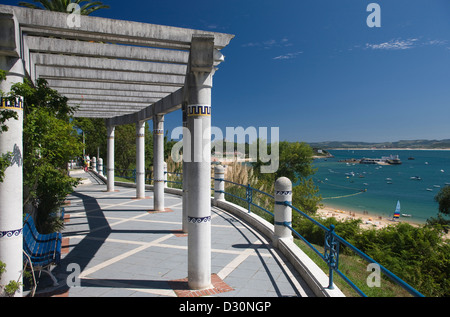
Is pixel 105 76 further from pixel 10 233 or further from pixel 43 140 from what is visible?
pixel 10 233

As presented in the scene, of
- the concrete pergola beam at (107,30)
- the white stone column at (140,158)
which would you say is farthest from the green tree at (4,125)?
the white stone column at (140,158)

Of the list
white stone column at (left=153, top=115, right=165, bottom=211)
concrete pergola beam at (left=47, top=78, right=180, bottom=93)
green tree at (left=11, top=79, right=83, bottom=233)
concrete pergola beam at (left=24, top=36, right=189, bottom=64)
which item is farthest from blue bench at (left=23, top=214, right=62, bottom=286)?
white stone column at (left=153, top=115, right=165, bottom=211)

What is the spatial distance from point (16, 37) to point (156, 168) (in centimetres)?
655

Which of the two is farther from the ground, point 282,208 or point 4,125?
point 4,125

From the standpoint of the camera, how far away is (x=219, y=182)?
10.6 metres

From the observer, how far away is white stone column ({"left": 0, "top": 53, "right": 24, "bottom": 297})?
11.9 ft

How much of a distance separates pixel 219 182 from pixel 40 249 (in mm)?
6432

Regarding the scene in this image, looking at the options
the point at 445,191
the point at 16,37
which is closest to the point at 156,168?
the point at 16,37

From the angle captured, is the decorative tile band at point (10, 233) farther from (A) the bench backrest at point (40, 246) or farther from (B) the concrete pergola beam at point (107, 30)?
(B) the concrete pergola beam at point (107, 30)

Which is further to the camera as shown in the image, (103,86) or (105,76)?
(103,86)

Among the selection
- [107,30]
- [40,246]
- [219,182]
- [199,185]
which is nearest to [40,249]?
[40,246]

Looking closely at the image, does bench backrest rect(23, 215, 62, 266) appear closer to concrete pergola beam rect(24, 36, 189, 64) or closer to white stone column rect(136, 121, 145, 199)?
concrete pergola beam rect(24, 36, 189, 64)

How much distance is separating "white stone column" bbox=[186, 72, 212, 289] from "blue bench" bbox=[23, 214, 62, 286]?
207cm
